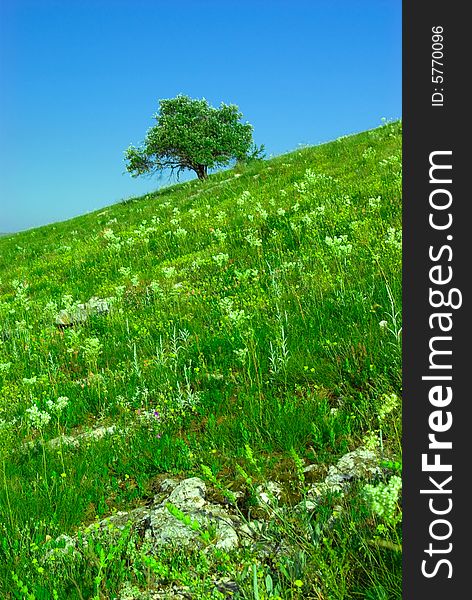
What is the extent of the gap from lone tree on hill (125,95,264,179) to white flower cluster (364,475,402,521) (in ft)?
141

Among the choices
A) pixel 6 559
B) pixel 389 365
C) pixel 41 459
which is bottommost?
pixel 6 559

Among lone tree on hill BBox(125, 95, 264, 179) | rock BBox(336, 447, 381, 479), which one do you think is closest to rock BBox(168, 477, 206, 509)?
rock BBox(336, 447, 381, 479)

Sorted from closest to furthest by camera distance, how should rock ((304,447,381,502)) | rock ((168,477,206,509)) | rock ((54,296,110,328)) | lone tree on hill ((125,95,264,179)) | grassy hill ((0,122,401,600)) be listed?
grassy hill ((0,122,401,600)) → rock ((304,447,381,502)) → rock ((168,477,206,509)) → rock ((54,296,110,328)) → lone tree on hill ((125,95,264,179))

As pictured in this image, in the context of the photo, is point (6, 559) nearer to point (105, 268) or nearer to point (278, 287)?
point (278, 287)

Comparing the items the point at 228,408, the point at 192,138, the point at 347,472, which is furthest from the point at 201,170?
the point at 347,472

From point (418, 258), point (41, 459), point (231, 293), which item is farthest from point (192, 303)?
point (418, 258)

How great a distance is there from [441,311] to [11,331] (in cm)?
913

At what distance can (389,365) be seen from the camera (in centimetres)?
485

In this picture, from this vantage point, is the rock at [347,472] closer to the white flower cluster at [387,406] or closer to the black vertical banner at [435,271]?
the white flower cluster at [387,406]

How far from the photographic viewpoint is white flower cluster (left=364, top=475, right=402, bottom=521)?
2.41m

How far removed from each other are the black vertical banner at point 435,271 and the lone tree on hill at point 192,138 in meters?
42.5

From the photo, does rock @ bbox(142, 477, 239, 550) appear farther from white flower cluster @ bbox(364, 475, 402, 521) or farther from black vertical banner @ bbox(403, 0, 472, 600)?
black vertical banner @ bbox(403, 0, 472, 600)

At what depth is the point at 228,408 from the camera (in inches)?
199

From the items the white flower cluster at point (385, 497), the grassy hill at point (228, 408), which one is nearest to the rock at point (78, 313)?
the grassy hill at point (228, 408)
